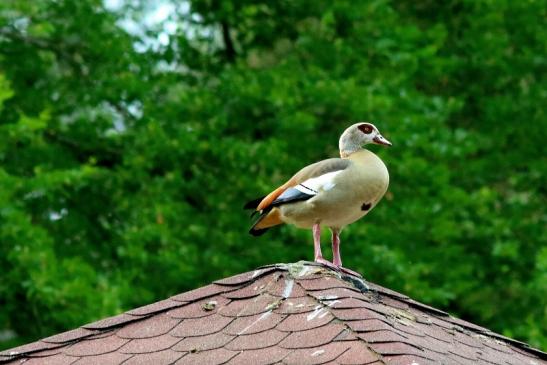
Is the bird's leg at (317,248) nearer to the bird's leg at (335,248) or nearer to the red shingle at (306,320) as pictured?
the bird's leg at (335,248)

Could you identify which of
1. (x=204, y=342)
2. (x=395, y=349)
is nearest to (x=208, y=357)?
(x=204, y=342)

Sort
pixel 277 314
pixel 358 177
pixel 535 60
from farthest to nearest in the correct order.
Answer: pixel 535 60
pixel 358 177
pixel 277 314

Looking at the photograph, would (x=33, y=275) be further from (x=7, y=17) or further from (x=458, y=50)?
(x=458, y=50)

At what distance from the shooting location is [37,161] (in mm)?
16281

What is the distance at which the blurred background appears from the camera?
1530cm

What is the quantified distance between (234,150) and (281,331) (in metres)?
10.5

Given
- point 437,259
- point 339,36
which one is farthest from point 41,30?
point 437,259

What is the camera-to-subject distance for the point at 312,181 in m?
6.56

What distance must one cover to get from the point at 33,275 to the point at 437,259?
5.62m

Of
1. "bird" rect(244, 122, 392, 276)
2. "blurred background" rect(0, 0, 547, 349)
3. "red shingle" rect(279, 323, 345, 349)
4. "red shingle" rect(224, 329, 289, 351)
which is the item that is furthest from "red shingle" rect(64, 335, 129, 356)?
"blurred background" rect(0, 0, 547, 349)

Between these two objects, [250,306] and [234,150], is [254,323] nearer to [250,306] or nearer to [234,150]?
[250,306]

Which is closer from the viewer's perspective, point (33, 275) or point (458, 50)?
point (33, 275)

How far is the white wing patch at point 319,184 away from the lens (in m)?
6.46

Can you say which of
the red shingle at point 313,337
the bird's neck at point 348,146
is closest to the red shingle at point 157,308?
the red shingle at point 313,337
